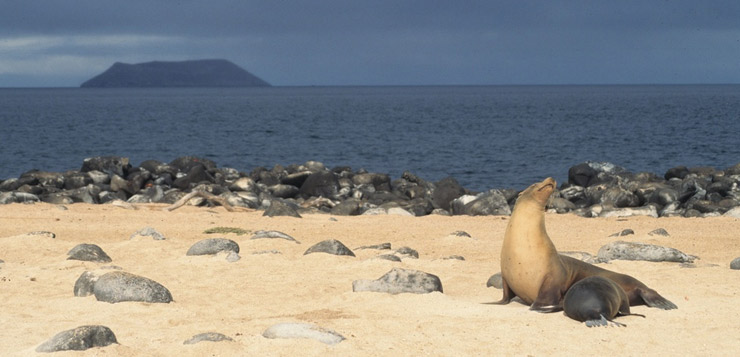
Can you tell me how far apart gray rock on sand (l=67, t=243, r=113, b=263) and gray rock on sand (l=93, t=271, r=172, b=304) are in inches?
92.0

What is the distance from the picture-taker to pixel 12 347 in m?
6.46

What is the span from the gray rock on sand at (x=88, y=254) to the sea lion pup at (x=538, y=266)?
5.16m

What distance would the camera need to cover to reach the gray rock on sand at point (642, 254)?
10586 mm

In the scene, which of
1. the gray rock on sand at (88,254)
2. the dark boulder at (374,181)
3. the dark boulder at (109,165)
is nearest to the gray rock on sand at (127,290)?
the gray rock on sand at (88,254)

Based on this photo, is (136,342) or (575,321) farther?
(575,321)

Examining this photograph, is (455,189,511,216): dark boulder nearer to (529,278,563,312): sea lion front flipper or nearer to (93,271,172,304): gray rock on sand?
(529,278,563,312): sea lion front flipper

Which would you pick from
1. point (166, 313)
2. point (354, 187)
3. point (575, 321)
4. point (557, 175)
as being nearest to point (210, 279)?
point (166, 313)

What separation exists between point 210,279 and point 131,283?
4.76 ft

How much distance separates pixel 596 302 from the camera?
23.1ft

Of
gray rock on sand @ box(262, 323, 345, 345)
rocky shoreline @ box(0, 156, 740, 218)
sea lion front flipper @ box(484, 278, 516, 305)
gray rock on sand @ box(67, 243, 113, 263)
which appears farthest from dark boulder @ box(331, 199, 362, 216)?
gray rock on sand @ box(262, 323, 345, 345)

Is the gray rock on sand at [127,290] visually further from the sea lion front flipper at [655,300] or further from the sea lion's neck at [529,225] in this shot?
the sea lion front flipper at [655,300]

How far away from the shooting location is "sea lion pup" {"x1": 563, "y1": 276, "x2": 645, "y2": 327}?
703 cm

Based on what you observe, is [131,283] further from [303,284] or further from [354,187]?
[354,187]

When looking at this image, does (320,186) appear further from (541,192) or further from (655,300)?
A: (655,300)
